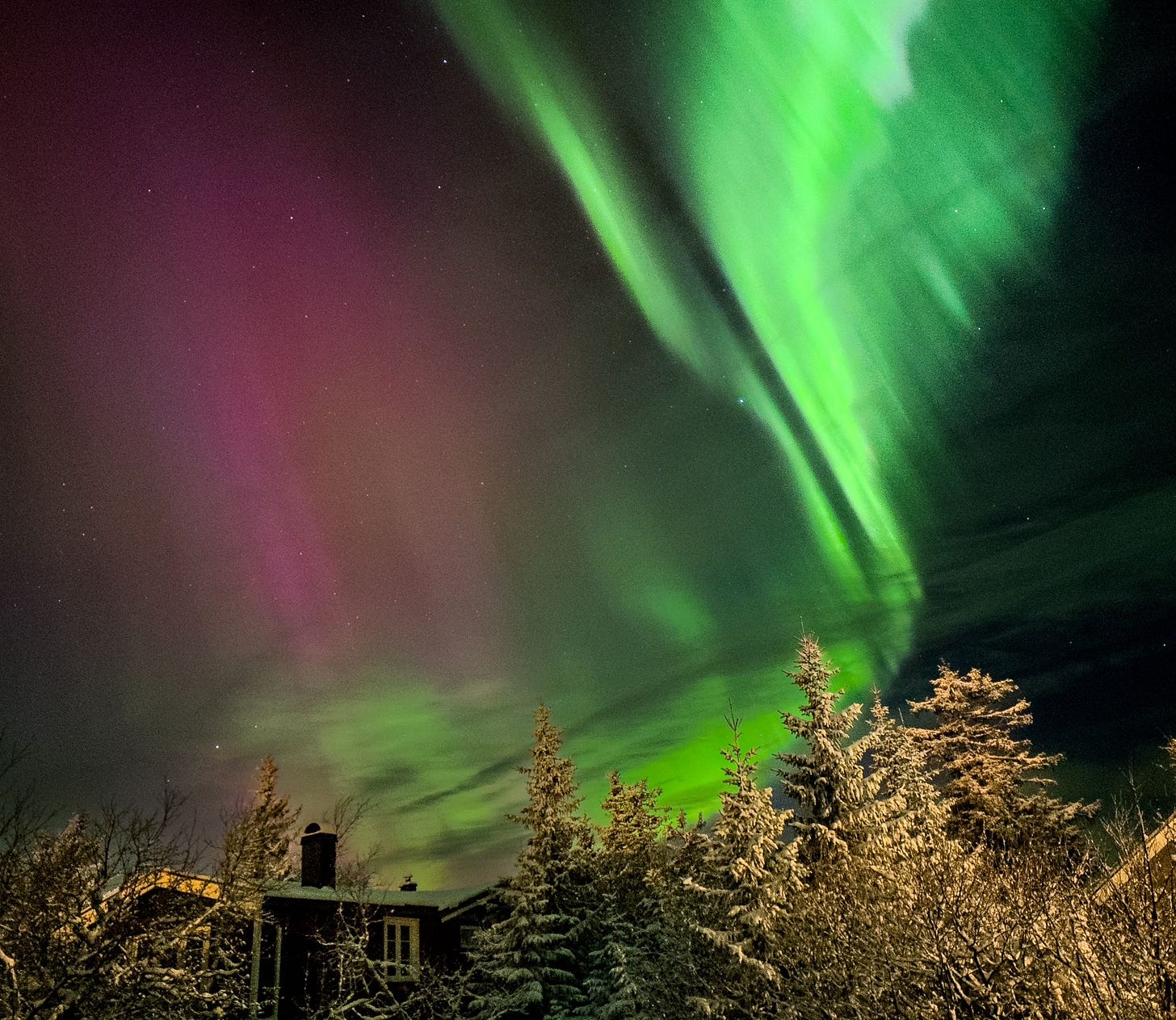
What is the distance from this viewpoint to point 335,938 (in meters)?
27.5

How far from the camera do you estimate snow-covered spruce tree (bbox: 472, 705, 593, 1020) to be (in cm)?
2659

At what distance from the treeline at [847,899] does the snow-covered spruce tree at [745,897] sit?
56 mm

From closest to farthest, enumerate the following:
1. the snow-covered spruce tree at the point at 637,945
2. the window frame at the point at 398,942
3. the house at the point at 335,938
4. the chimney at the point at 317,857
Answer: the snow-covered spruce tree at the point at 637,945 → the house at the point at 335,938 → the window frame at the point at 398,942 → the chimney at the point at 317,857

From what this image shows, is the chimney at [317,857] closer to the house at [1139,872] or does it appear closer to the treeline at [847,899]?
the treeline at [847,899]

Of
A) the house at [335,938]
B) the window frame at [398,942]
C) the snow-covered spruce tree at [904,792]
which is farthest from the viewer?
the window frame at [398,942]

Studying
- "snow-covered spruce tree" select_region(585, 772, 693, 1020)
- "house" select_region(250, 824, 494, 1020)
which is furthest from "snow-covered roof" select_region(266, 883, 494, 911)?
"snow-covered spruce tree" select_region(585, 772, 693, 1020)

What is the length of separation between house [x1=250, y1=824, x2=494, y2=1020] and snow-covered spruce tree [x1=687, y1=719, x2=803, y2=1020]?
11338 mm

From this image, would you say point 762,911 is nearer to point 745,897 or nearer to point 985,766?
point 745,897

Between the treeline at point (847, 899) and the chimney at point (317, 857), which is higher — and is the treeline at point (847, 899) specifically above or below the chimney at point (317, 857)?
below

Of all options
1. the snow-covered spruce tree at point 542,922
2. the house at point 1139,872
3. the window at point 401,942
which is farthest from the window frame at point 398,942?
the house at point 1139,872

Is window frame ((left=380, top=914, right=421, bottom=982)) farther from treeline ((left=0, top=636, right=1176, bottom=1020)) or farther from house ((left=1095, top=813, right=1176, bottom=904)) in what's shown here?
house ((left=1095, top=813, right=1176, bottom=904))

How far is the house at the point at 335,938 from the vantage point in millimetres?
27391

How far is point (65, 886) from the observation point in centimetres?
1622

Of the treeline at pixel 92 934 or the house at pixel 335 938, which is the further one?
the house at pixel 335 938
